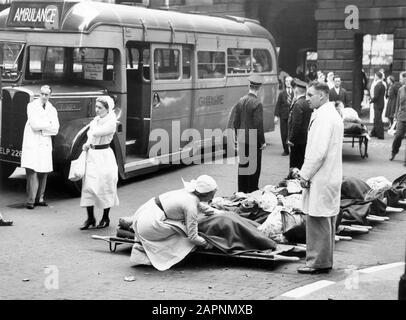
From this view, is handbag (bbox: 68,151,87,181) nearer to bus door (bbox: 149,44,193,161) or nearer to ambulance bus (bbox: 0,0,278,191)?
ambulance bus (bbox: 0,0,278,191)

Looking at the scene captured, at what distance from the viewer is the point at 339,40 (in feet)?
94.4

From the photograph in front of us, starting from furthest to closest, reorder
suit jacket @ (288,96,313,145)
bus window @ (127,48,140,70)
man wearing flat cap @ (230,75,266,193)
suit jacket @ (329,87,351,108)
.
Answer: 1. suit jacket @ (329,87,351,108)
2. bus window @ (127,48,140,70)
3. suit jacket @ (288,96,313,145)
4. man wearing flat cap @ (230,75,266,193)

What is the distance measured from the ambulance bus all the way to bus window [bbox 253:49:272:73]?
2.29m

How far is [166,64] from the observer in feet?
51.9

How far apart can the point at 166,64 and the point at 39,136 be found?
12.6 feet

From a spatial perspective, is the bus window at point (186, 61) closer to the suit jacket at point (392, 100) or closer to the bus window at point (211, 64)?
the bus window at point (211, 64)

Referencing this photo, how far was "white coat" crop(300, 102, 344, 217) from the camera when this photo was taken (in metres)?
8.61

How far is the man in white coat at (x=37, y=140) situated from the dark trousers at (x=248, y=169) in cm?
302

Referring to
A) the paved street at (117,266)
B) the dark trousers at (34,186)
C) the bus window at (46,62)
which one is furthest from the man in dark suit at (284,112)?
the dark trousers at (34,186)

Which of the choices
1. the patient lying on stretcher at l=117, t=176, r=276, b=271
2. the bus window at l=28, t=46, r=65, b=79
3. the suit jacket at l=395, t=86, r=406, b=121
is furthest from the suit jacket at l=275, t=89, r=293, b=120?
the patient lying on stretcher at l=117, t=176, r=276, b=271

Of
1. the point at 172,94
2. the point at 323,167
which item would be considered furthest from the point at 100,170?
the point at 172,94

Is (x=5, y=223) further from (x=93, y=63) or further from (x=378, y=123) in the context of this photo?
(x=378, y=123)

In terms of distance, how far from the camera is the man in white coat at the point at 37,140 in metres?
12.7

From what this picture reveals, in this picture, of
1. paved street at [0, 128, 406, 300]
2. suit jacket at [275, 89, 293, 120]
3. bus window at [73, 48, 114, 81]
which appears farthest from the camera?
suit jacket at [275, 89, 293, 120]
